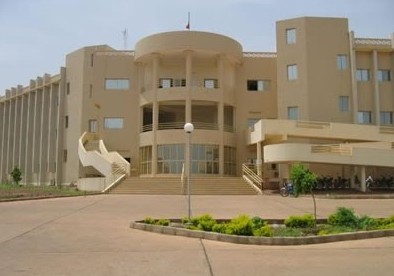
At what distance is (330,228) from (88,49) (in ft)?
127

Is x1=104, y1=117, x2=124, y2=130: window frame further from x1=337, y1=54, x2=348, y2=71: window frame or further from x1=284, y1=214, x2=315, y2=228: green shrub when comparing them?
x1=284, y1=214, x2=315, y2=228: green shrub

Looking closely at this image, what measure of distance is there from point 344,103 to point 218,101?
35.7 feet

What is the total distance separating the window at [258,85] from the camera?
45.6m

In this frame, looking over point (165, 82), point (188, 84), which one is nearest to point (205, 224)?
point (188, 84)

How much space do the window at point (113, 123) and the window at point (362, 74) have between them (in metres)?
21.9

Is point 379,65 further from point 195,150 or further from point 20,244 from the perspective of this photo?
point 20,244

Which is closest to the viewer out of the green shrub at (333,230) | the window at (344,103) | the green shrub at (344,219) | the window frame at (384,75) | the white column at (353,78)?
the green shrub at (333,230)

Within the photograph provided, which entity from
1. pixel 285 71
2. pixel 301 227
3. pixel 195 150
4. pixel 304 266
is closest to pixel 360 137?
pixel 285 71

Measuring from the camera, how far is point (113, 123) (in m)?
45.5

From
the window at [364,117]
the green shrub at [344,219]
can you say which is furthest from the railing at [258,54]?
the green shrub at [344,219]

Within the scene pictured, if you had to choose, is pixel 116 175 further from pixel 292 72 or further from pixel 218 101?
pixel 292 72

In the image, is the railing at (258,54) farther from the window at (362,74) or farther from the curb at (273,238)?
the curb at (273,238)

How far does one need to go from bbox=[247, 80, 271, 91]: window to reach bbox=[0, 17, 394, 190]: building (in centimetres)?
10

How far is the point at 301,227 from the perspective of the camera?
502 inches
